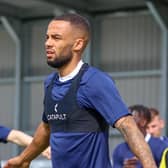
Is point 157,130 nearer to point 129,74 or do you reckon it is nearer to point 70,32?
point 70,32

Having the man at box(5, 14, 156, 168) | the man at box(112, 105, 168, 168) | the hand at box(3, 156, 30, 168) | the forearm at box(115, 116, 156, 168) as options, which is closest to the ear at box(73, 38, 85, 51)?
the man at box(5, 14, 156, 168)

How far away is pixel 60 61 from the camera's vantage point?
14.3ft

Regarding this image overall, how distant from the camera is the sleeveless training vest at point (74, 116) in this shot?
14.3 ft

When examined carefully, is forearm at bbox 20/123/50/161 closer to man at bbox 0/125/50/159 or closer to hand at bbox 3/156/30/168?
hand at bbox 3/156/30/168

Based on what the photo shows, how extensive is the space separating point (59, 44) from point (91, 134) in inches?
21.0

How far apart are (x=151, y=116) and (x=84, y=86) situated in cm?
312

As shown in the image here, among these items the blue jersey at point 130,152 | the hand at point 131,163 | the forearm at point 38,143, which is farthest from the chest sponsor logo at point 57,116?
the blue jersey at point 130,152

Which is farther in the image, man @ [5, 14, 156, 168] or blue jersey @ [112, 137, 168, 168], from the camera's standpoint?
blue jersey @ [112, 137, 168, 168]

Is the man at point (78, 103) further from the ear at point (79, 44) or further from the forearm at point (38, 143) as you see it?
the forearm at point (38, 143)

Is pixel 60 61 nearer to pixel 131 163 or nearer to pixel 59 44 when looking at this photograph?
pixel 59 44

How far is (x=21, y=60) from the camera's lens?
17.2 m

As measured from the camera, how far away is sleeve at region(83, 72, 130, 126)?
13.9ft

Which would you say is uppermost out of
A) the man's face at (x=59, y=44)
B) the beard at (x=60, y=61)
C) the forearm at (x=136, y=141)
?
the man's face at (x=59, y=44)

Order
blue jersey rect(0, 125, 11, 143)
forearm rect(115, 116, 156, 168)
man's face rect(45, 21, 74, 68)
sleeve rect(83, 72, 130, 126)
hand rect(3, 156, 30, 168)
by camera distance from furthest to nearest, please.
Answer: blue jersey rect(0, 125, 11, 143) → hand rect(3, 156, 30, 168) → man's face rect(45, 21, 74, 68) → sleeve rect(83, 72, 130, 126) → forearm rect(115, 116, 156, 168)
